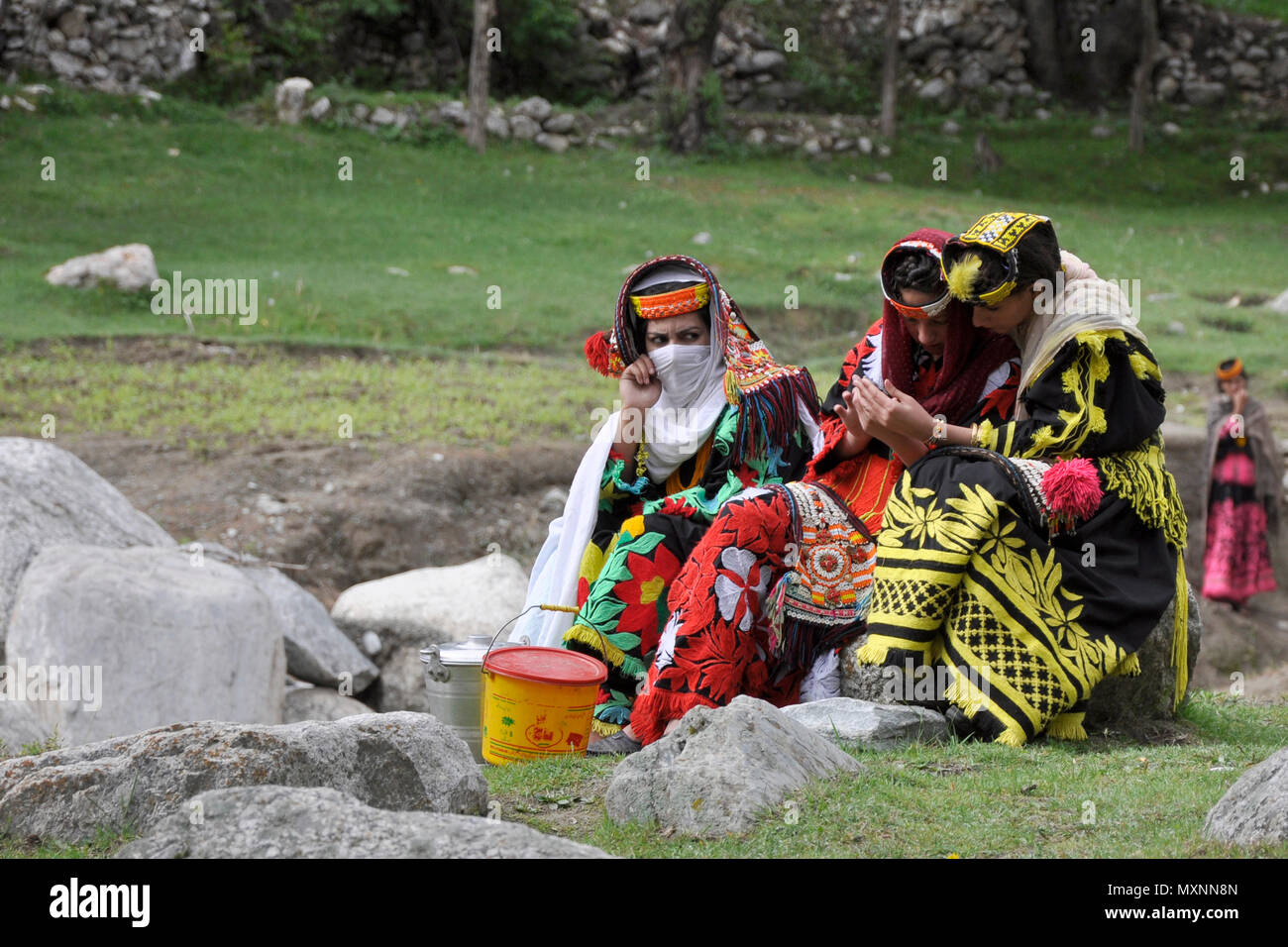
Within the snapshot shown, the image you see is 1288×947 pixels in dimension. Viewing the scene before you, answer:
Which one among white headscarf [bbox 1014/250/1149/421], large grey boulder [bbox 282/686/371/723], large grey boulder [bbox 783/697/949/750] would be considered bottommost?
large grey boulder [bbox 282/686/371/723]

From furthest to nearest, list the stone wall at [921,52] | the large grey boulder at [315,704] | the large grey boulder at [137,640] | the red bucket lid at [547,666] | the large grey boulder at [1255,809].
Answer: the stone wall at [921,52]
the large grey boulder at [315,704]
the large grey boulder at [137,640]
the red bucket lid at [547,666]
the large grey boulder at [1255,809]

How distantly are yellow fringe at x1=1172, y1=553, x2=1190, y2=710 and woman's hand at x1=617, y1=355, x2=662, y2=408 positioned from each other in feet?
6.05

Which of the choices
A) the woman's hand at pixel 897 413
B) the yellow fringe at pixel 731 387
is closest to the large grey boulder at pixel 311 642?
the yellow fringe at pixel 731 387

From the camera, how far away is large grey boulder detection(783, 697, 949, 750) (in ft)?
12.6

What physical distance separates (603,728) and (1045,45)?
24.5m

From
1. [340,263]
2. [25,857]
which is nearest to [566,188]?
[340,263]

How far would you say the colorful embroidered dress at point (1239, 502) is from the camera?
1026 cm

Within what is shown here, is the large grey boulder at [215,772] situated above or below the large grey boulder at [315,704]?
above

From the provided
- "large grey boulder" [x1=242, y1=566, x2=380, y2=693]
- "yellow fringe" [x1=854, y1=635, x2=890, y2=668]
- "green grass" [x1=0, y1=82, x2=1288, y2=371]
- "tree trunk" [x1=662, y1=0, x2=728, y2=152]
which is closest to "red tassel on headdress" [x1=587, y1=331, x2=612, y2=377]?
"yellow fringe" [x1=854, y1=635, x2=890, y2=668]

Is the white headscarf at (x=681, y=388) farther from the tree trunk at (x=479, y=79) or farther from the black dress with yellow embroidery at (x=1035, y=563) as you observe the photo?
the tree trunk at (x=479, y=79)

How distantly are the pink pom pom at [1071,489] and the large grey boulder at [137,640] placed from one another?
4122mm

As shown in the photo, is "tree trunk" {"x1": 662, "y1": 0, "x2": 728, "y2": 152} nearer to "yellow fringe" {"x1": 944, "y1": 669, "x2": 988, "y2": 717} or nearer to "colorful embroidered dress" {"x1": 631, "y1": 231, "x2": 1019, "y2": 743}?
"colorful embroidered dress" {"x1": 631, "y1": 231, "x2": 1019, "y2": 743}
